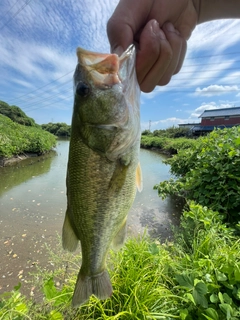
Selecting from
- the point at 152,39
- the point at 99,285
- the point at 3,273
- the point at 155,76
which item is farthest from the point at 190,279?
the point at 3,273

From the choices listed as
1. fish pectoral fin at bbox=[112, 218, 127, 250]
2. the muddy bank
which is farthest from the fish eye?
the muddy bank

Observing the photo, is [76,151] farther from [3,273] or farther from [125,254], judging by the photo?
[3,273]

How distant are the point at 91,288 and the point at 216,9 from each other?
2299 mm

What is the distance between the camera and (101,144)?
4.09 feet

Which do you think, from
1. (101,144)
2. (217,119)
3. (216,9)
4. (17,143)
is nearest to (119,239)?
(101,144)

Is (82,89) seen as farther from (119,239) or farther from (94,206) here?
(119,239)

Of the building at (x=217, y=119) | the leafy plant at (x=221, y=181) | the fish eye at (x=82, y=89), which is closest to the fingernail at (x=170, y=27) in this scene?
the fish eye at (x=82, y=89)

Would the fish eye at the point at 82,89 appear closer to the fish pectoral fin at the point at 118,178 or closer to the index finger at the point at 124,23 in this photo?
the index finger at the point at 124,23

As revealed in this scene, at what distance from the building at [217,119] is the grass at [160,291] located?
37.0 meters

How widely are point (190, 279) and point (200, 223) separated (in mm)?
1348

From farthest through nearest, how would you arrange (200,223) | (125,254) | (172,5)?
(200,223), (125,254), (172,5)

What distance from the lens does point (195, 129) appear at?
1667 inches

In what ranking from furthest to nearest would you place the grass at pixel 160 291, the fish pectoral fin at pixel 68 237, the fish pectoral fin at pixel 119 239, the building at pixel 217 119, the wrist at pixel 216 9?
the building at pixel 217 119 → the grass at pixel 160 291 → the wrist at pixel 216 9 → the fish pectoral fin at pixel 119 239 → the fish pectoral fin at pixel 68 237

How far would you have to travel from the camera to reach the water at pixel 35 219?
4672 mm
